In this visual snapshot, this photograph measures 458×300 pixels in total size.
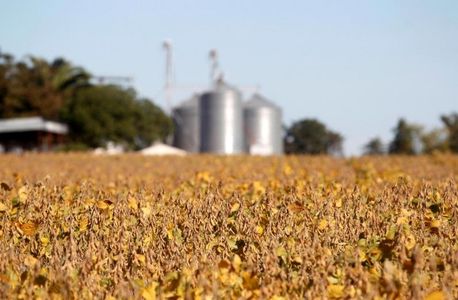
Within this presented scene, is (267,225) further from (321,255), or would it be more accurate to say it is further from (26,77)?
(26,77)

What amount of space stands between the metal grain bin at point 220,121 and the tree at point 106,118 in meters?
12.2

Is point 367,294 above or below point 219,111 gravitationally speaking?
below

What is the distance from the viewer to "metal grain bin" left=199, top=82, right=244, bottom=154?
6012 centimetres

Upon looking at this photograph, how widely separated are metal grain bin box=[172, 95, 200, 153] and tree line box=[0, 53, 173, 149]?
436 cm

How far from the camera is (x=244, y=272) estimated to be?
4105mm

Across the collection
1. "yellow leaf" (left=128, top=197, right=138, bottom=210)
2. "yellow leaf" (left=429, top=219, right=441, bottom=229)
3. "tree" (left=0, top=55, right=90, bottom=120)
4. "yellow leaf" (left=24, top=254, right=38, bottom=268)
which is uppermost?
"tree" (left=0, top=55, right=90, bottom=120)

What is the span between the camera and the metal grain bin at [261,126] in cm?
6819

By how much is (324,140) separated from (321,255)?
432ft

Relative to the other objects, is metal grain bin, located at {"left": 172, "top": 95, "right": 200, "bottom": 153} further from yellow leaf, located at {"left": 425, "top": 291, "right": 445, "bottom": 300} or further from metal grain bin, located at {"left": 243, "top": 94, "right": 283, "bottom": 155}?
yellow leaf, located at {"left": 425, "top": 291, "right": 445, "bottom": 300}

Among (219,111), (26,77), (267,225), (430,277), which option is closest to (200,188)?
(267,225)

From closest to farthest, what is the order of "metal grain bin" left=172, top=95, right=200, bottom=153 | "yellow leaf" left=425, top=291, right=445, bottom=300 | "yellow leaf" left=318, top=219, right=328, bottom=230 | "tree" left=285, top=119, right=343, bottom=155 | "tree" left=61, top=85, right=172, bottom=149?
1. "yellow leaf" left=425, top=291, right=445, bottom=300
2. "yellow leaf" left=318, top=219, right=328, bottom=230
3. "metal grain bin" left=172, top=95, right=200, bottom=153
4. "tree" left=61, top=85, right=172, bottom=149
5. "tree" left=285, top=119, right=343, bottom=155

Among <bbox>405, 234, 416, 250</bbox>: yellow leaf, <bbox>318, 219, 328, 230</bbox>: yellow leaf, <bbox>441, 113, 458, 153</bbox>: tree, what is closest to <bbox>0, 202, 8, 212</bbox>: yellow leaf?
<bbox>318, 219, 328, 230</bbox>: yellow leaf

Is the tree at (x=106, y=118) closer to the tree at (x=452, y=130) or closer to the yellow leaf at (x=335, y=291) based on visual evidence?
the tree at (x=452, y=130)

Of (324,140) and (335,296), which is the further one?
(324,140)
